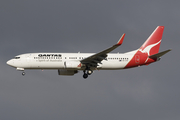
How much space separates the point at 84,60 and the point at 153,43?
15.4 m

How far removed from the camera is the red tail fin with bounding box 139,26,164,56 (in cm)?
6938

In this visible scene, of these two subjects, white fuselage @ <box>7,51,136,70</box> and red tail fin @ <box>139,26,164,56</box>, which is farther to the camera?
red tail fin @ <box>139,26,164,56</box>

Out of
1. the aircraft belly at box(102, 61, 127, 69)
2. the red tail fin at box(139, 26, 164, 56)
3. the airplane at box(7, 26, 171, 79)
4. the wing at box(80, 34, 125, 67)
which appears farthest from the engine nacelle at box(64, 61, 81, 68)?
the red tail fin at box(139, 26, 164, 56)

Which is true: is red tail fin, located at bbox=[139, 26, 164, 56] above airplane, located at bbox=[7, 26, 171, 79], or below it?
above

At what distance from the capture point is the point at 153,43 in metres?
70.6

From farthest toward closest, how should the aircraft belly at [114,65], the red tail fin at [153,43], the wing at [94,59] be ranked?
the red tail fin at [153,43] < the aircraft belly at [114,65] < the wing at [94,59]

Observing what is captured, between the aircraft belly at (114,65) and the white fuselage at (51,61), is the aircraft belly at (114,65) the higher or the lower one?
the lower one

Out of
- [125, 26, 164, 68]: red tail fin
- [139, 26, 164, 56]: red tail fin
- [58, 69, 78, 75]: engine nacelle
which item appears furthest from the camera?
[139, 26, 164, 56]: red tail fin

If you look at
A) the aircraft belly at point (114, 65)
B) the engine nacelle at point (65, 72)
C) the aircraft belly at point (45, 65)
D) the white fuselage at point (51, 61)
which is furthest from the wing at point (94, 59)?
the aircraft belly at point (45, 65)

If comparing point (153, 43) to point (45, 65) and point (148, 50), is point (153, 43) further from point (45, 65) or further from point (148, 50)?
point (45, 65)

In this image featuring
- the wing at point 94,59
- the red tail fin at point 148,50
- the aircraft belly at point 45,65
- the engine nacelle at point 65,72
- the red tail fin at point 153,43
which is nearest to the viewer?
the wing at point 94,59

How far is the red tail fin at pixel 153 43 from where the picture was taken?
6938 cm

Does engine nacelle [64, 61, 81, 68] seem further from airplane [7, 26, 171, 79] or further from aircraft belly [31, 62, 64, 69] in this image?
aircraft belly [31, 62, 64, 69]

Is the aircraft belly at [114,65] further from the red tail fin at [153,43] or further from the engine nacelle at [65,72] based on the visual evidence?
the engine nacelle at [65,72]
